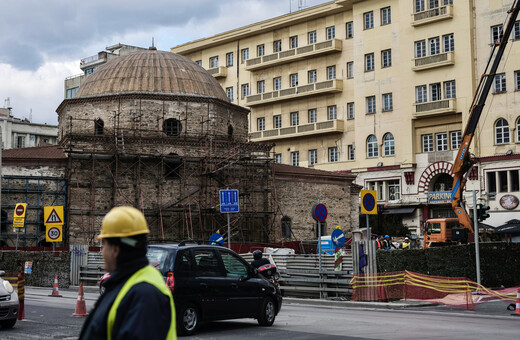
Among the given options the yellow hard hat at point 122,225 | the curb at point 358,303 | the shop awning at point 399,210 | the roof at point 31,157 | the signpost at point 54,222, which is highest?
the roof at point 31,157

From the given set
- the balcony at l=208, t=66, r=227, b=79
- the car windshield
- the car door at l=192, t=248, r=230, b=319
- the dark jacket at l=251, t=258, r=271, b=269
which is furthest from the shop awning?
the car windshield

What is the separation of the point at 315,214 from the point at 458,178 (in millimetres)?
17589

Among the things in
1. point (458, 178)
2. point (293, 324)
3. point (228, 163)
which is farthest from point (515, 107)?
point (293, 324)

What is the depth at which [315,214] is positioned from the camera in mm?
22172

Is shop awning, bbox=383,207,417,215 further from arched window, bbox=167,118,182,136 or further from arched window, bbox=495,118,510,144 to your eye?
arched window, bbox=167,118,182,136

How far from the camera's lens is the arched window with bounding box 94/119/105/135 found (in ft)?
149

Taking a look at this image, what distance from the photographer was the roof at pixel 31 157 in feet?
136

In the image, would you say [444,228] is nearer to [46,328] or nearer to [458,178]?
[458,178]

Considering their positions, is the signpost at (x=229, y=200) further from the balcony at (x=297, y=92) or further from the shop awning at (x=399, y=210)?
the balcony at (x=297, y=92)

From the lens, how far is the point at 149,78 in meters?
46.7

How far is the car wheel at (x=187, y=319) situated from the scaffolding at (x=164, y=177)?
2868 centimetres

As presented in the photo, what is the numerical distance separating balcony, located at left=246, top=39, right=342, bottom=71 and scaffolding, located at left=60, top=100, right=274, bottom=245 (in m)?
21.0

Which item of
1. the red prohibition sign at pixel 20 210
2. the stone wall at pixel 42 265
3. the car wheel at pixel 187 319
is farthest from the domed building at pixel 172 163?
the car wheel at pixel 187 319

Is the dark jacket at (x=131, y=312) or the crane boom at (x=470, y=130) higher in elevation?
the crane boom at (x=470, y=130)
